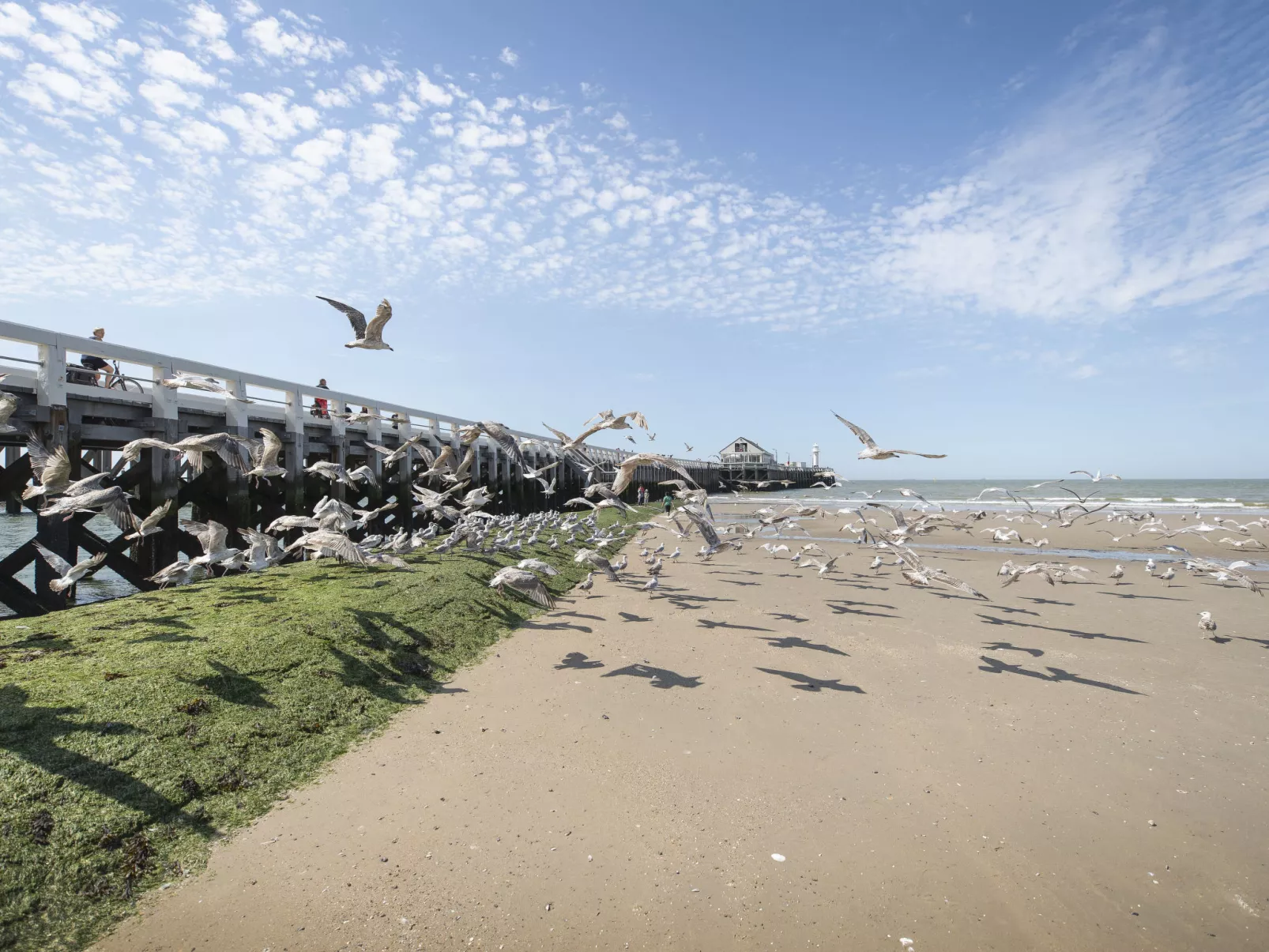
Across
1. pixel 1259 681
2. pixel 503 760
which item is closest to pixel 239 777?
pixel 503 760

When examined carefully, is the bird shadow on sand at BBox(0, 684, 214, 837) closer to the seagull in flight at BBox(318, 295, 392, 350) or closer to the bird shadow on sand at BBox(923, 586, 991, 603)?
the seagull in flight at BBox(318, 295, 392, 350)

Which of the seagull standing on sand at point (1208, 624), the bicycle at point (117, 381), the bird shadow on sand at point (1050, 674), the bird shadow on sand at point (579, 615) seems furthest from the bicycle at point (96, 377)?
the seagull standing on sand at point (1208, 624)

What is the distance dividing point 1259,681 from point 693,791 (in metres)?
8.67

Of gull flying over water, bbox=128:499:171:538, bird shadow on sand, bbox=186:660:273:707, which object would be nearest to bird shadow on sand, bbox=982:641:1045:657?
bird shadow on sand, bbox=186:660:273:707

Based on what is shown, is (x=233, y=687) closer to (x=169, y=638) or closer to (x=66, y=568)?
(x=169, y=638)

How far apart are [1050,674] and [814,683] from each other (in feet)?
11.7

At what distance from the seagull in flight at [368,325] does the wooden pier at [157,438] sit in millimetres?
3593

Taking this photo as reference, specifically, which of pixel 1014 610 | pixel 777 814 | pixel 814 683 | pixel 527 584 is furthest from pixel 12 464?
pixel 1014 610

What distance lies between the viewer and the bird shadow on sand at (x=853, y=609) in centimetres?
1229

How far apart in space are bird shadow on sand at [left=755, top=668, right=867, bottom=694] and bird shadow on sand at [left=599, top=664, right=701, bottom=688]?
121 centimetres

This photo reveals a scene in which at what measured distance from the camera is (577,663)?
896 centimetres

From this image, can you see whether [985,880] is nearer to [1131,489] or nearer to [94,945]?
[94,945]

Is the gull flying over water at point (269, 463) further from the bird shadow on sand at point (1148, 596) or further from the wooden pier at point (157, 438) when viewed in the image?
the bird shadow on sand at point (1148, 596)

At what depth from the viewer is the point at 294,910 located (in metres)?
3.98
